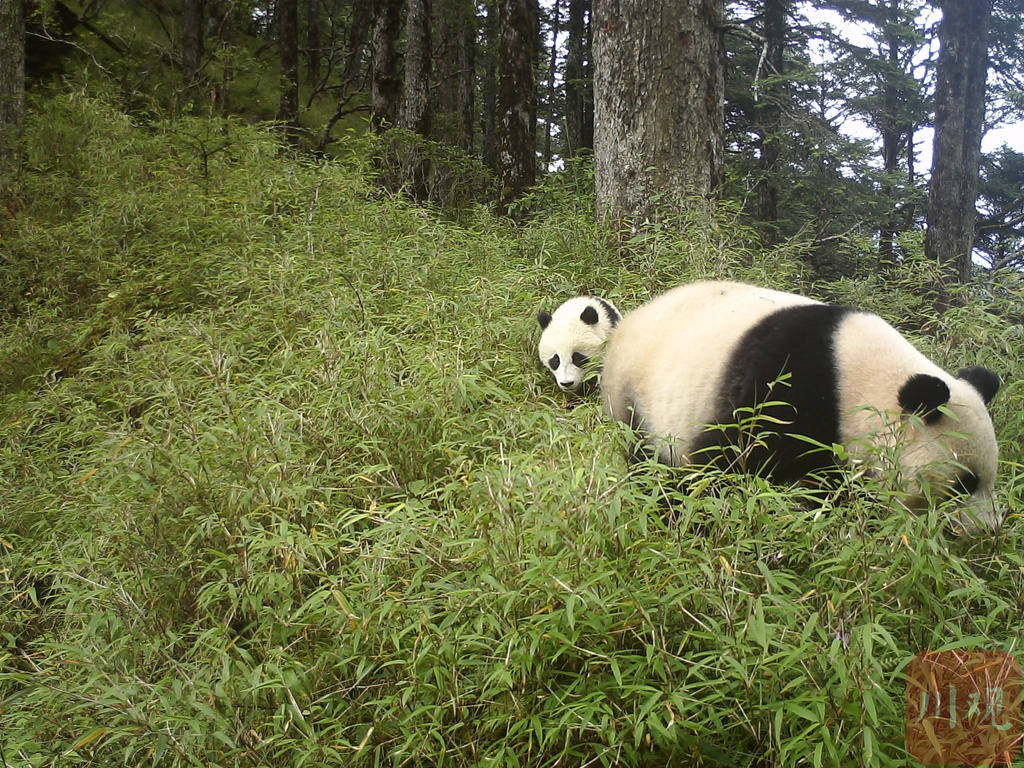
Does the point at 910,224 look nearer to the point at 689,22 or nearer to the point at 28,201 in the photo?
the point at 689,22

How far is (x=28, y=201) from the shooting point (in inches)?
295

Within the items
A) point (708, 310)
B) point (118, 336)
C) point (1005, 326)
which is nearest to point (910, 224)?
point (1005, 326)

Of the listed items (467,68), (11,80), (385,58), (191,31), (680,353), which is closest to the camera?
(680,353)

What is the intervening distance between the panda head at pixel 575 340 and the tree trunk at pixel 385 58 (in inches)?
244

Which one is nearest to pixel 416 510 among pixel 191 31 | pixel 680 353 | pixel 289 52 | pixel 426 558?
pixel 426 558

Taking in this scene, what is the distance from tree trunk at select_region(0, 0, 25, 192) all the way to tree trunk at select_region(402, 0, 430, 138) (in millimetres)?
4619

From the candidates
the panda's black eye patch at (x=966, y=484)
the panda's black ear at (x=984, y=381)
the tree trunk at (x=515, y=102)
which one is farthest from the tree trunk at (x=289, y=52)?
the panda's black eye patch at (x=966, y=484)

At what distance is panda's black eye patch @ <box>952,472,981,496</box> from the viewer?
2.56 meters

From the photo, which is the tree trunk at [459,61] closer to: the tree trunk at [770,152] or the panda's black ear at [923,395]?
the tree trunk at [770,152]

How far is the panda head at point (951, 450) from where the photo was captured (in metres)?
2.45

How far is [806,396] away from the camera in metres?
2.77

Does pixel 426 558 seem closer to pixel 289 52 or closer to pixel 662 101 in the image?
pixel 662 101

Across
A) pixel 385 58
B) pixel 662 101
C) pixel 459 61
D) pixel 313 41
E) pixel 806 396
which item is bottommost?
pixel 806 396

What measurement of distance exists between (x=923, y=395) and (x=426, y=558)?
1795 mm
